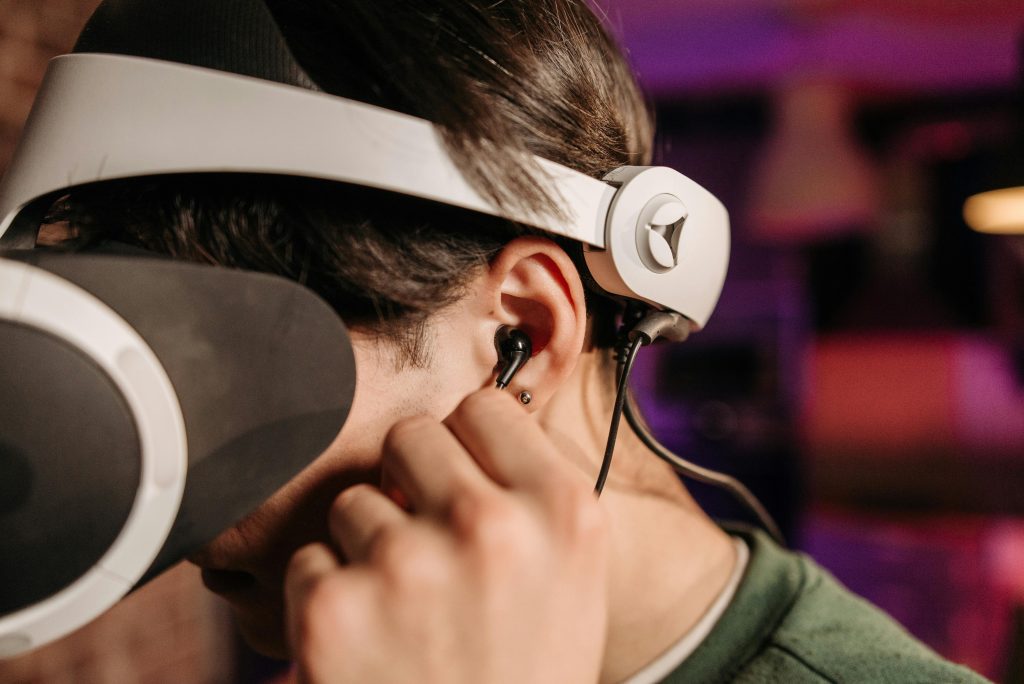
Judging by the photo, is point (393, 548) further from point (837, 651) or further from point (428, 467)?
point (837, 651)

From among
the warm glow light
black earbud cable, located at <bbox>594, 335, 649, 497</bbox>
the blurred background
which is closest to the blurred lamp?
the blurred background

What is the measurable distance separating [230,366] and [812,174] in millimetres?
2971

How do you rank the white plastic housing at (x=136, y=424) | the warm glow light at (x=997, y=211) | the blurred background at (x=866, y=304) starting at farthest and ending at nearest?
the blurred background at (x=866, y=304) < the warm glow light at (x=997, y=211) < the white plastic housing at (x=136, y=424)

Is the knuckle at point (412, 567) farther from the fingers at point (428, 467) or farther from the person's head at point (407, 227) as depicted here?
the person's head at point (407, 227)

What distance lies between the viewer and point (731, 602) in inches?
30.4

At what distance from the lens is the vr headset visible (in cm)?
46

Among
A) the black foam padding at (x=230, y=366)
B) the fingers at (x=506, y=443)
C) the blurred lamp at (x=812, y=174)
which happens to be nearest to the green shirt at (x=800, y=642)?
the fingers at (x=506, y=443)

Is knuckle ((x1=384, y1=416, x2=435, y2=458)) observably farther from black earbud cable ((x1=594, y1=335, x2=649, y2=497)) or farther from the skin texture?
black earbud cable ((x1=594, y1=335, x2=649, y2=497))

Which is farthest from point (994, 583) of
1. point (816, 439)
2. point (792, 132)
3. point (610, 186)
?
point (610, 186)

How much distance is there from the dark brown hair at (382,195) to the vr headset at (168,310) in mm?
31

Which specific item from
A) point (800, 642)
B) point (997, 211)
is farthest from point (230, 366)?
point (997, 211)

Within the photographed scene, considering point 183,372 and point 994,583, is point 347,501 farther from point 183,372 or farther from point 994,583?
point 994,583

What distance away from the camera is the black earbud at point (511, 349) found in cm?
62

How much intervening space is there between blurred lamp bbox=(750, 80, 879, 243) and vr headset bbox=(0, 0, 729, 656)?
267cm
